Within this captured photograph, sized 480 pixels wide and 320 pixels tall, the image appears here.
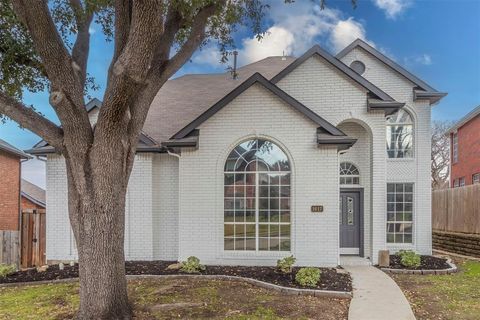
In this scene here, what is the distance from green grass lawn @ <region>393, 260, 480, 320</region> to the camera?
697 cm

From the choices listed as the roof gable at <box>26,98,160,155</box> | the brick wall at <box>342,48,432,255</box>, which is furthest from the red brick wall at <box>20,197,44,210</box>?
the brick wall at <box>342,48,432,255</box>

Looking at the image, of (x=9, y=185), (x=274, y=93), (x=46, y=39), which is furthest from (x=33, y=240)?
(x=274, y=93)

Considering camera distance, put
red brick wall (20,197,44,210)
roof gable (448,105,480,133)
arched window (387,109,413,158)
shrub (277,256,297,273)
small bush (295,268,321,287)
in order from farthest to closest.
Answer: red brick wall (20,197,44,210), roof gable (448,105,480,133), arched window (387,109,413,158), shrub (277,256,297,273), small bush (295,268,321,287)

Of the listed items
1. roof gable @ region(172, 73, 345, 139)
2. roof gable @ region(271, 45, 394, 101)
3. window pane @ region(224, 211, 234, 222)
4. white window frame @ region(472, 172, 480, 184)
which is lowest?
window pane @ region(224, 211, 234, 222)

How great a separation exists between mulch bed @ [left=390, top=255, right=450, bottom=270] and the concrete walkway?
1323mm

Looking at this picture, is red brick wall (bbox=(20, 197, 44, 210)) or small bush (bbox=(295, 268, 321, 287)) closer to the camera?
small bush (bbox=(295, 268, 321, 287))

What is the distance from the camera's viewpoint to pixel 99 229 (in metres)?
5.98

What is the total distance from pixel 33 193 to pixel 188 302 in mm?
19684

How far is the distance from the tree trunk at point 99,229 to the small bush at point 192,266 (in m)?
3.57

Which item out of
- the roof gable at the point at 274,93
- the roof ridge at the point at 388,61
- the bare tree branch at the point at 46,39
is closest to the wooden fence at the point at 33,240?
the roof gable at the point at 274,93

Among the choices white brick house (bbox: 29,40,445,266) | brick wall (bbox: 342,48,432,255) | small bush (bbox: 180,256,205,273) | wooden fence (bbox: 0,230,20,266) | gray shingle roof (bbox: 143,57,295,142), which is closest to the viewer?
small bush (bbox: 180,256,205,273)

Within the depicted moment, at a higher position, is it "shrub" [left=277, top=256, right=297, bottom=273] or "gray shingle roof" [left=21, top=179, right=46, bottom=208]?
"gray shingle roof" [left=21, top=179, right=46, bottom=208]

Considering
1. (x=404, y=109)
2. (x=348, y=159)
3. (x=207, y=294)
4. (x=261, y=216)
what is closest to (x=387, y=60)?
(x=404, y=109)

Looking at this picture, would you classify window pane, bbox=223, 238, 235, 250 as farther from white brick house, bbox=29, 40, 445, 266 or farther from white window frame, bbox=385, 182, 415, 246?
white window frame, bbox=385, 182, 415, 246
